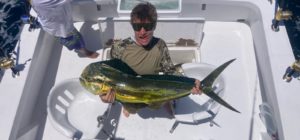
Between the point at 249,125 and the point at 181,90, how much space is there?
3.55ft

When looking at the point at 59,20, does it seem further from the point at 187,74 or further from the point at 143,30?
the point at 187,74

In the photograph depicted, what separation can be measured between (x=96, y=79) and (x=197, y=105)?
1.30 meters

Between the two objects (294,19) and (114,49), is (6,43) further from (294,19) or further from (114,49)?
(294,19)

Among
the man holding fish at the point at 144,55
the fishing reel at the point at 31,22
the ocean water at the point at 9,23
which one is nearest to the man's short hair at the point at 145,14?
the man holding fish at the point at 144,55

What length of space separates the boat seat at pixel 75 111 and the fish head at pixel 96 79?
1.87ft

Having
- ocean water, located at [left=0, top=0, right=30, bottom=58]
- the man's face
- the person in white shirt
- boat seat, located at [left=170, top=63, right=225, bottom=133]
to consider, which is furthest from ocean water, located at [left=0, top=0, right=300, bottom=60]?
the man's face

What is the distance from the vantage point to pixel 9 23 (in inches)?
202

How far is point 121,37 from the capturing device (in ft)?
12.5

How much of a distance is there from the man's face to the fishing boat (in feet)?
2.46

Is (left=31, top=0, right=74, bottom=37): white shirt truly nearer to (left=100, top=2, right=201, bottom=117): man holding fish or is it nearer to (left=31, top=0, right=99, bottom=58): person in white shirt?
(left=31, top=0, right=99, bottom=58): person in white shirt

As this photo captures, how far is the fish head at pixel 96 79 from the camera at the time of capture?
2.64 metres

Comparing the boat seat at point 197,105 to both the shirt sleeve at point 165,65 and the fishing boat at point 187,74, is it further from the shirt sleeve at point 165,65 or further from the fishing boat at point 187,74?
the shirt sleeve at point 165,65

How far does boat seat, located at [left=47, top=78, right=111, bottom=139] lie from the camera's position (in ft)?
10.4

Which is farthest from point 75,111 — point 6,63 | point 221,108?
point 221,108
